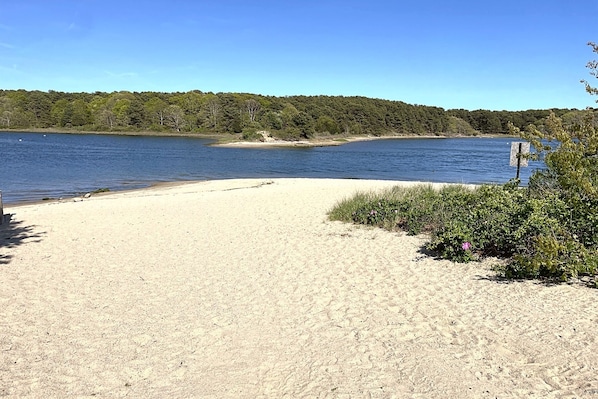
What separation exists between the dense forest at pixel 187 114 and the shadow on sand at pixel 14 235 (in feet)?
261

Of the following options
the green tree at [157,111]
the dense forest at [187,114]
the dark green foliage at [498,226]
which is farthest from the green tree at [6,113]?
the dark green foliage at [498,226]

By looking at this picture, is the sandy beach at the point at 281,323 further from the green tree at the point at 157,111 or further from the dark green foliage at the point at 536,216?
the green tree at the point at 157,111

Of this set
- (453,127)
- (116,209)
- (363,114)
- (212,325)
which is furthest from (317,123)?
(212,325)

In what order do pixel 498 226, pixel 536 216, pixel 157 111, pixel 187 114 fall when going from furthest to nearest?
1. pixel 187 114
2. pixel 157 111
3. pixel 498 226
4. pixel 536 216

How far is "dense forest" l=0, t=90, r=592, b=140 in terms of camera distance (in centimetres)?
10705

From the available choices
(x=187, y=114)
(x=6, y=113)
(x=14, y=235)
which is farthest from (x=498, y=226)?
(x=6, y=113)

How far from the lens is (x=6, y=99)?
118500mm

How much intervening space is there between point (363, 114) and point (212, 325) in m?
147

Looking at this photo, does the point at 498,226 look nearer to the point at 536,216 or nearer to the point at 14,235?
the point at 536,216

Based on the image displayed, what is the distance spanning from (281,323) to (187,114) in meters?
125

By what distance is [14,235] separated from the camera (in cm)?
A: 995

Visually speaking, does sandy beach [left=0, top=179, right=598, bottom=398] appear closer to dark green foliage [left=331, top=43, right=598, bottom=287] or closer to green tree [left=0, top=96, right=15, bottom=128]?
dark green foliage [left=331, top=43, right=598, bottom=287]

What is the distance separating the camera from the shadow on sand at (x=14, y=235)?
8953 millimetres

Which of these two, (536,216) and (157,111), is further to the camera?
(157,111)
